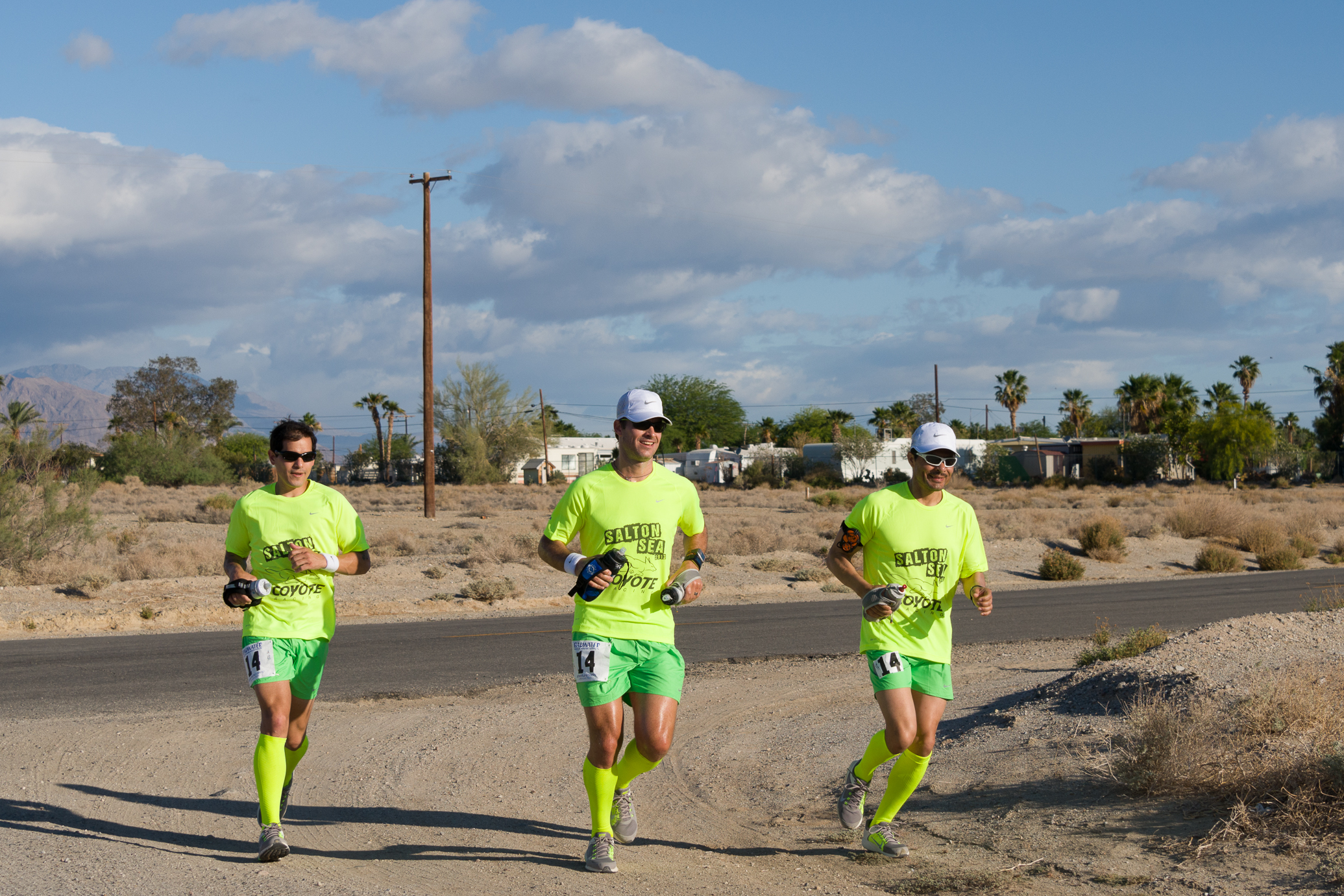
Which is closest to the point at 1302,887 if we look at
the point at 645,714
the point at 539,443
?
the point at 645,714

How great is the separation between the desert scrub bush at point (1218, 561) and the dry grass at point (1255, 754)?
2172 cm

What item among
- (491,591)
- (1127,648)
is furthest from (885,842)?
(491,591)

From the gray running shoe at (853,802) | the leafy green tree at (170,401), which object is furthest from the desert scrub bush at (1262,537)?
the leafy green tree at (170,401)

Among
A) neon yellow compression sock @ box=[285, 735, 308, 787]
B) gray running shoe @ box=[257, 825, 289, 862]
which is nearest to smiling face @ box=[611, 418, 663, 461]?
neon yellow compression sock @ box=[285, 735, 308, 787]

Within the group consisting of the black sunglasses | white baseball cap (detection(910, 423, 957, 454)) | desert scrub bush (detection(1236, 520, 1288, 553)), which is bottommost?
desert scrub bush (detection(1236, 520, 1288, 553))

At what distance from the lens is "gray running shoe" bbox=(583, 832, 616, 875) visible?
498 cm

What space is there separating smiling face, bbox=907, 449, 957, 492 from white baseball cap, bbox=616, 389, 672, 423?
1220mm

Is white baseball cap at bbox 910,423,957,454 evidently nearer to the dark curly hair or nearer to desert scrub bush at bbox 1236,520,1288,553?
the dark curly hair

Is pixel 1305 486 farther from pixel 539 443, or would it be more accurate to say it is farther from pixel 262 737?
pixel 262 737

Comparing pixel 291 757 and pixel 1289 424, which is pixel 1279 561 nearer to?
pixel 291 757

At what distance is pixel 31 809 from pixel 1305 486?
7036 cm

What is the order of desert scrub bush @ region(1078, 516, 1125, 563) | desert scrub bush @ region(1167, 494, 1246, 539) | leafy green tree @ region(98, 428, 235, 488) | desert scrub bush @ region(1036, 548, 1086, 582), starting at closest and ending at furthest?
desert scrub bush @ region(1036, 548, 1086, 582) → desert scrub bush @ region(1078, 516, 1125, 563) → desert scrub bush @ region(1167, 494, 1246, 539) → leafy green tree @ region(98, 428, 235, 488)

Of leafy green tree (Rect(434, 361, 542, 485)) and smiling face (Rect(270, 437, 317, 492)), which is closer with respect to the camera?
smiling face (Rect(270, 437, 317, 492))

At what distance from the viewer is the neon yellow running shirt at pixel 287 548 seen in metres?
5.31
